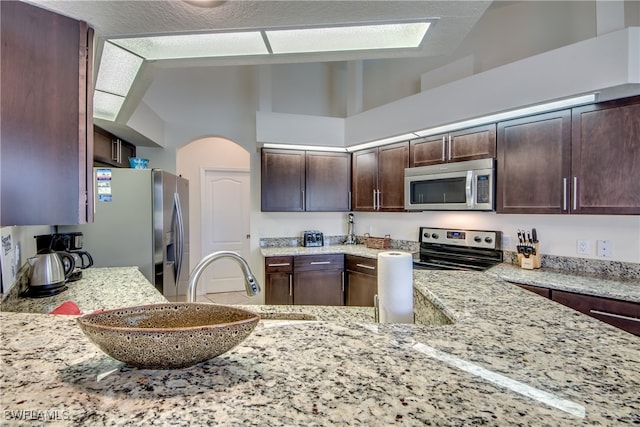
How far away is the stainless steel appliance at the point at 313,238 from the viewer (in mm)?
3882

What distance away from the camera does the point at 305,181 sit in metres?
3.70

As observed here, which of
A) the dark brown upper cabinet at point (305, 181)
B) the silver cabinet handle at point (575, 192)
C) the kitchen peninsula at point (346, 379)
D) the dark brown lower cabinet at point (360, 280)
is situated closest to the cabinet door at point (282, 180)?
the dark brown upper cabinet at point (305, 181)

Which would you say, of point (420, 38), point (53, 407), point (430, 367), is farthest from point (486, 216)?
point (53, 407)

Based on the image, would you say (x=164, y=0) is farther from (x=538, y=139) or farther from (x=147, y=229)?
(x=538, y=139)

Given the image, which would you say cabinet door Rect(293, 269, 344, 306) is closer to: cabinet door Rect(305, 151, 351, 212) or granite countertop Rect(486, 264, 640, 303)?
cabinet door Rect(305, 151, 351, 212)

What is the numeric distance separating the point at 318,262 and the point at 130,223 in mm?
1828

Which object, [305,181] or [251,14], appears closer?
[251,14]

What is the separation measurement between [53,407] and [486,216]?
10.3ft

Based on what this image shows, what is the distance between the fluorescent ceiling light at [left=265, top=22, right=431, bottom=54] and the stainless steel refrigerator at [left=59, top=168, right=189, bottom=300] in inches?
72.8

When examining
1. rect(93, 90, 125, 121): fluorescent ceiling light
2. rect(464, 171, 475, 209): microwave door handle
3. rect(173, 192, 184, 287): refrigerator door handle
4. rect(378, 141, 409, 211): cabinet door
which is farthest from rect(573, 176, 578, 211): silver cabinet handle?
rect(173, 192, 184, 287): refrigerator door handle

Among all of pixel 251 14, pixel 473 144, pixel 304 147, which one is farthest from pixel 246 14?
pixel 304 147

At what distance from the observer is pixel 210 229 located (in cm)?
511

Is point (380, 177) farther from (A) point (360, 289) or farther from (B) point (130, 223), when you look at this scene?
(B) point (130, 223)

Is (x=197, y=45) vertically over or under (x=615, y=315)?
over
